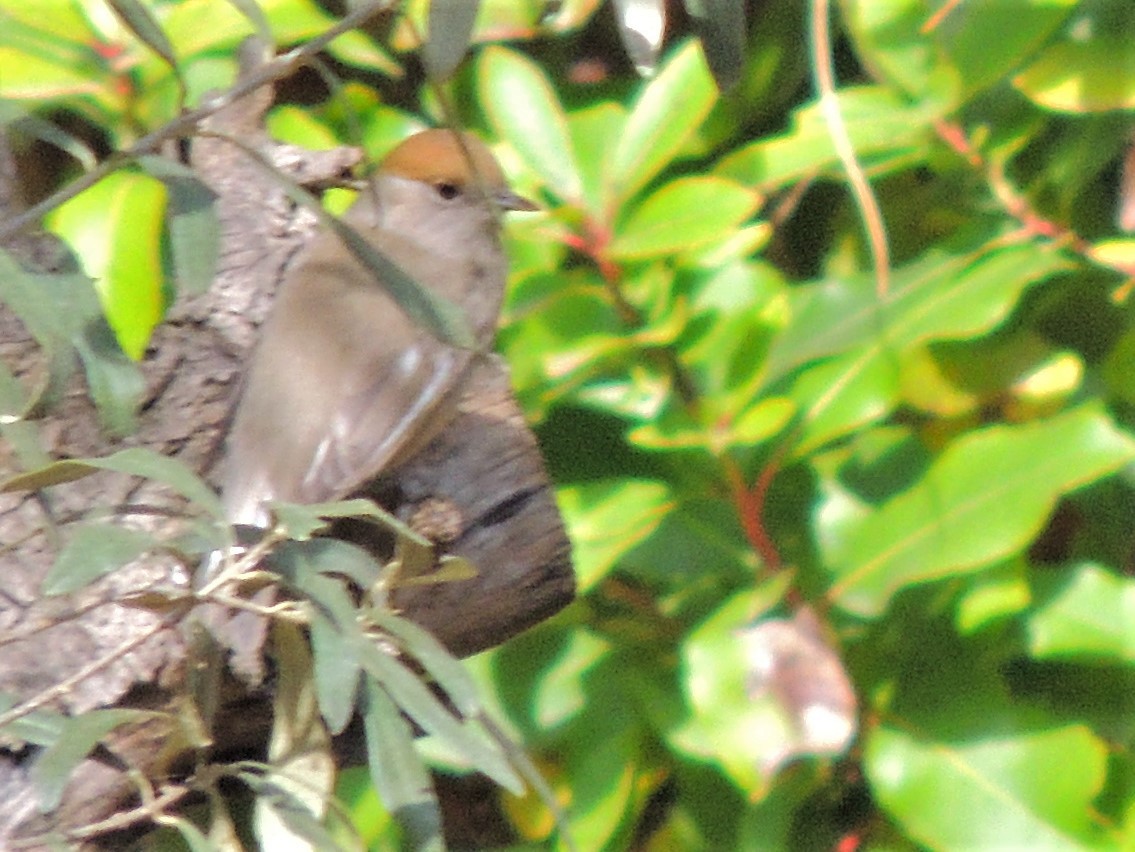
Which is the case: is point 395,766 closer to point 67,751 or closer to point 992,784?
point 67,751

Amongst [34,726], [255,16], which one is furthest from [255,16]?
[34,726]

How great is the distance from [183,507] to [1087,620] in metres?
1.15

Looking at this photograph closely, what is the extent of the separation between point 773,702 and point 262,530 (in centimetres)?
93

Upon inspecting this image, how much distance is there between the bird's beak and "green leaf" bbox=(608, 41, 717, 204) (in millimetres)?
106

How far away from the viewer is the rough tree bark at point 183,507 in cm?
105

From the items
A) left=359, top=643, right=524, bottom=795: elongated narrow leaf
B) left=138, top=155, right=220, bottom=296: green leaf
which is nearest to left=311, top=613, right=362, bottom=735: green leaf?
left=359, top=643, right=524, bottom=795: elongated narrow leaf

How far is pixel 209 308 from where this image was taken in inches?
55.7

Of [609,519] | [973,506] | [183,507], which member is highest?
[183,507]

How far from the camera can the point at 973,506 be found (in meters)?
1.67

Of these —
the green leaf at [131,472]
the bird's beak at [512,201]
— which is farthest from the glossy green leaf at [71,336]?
the bird's beak at [512,201]

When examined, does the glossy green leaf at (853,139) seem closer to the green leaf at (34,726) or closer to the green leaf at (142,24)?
the green leaf at (142,24)

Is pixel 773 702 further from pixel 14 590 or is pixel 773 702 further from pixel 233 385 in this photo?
pixel 14 590

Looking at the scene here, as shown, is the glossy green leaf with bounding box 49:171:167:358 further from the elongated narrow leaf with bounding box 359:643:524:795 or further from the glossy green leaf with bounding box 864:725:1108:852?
the glossy green leaf with bounding box 864:725:1108:852

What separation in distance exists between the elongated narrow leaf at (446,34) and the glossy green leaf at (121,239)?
0.85 meters
